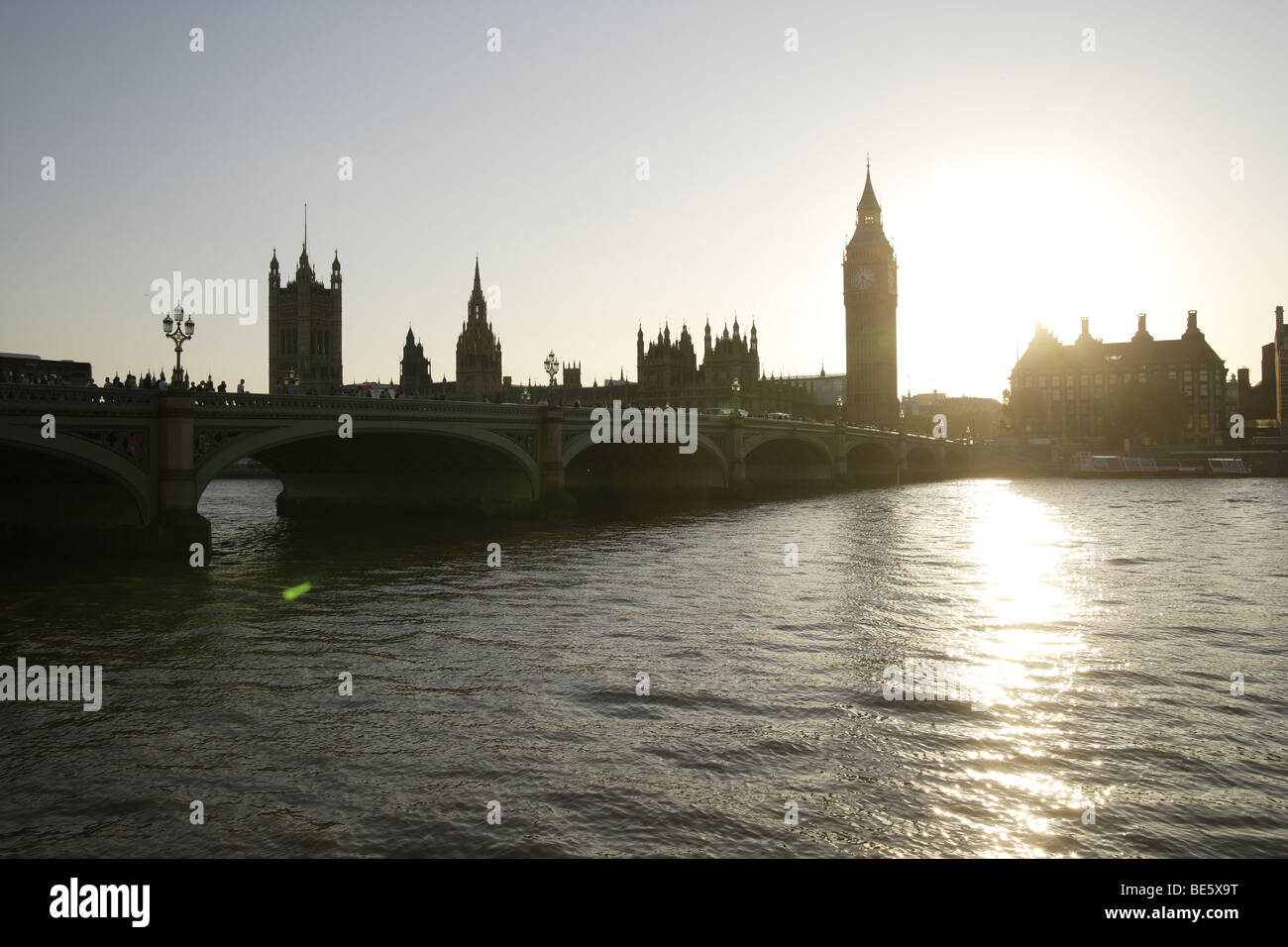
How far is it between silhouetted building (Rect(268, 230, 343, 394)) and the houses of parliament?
0.15m

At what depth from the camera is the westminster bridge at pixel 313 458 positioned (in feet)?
87.6

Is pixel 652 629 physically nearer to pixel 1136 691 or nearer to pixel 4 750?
pixel 1136 691

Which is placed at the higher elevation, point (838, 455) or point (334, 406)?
point (334, 406)

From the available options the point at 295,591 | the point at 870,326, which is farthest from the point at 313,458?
the point at 870,326

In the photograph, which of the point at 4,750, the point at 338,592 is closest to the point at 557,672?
the point at 4,750

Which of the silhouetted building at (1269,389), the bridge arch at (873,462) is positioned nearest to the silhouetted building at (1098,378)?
the silhouetted building at (1269,389)

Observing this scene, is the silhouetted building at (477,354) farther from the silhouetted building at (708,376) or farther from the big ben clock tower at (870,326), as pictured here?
the big ben clock tower at (870,326)

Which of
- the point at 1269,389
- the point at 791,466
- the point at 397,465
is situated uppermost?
the point at 1269,389

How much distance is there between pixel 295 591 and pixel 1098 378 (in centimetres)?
14134

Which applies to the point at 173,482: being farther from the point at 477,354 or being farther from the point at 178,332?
the point at 477,354

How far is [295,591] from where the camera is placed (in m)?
22.5

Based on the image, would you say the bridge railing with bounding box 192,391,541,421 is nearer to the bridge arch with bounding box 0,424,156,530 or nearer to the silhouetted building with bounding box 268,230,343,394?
the bridge arch with bounding box 0,424,156,530

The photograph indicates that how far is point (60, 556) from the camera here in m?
29.1
